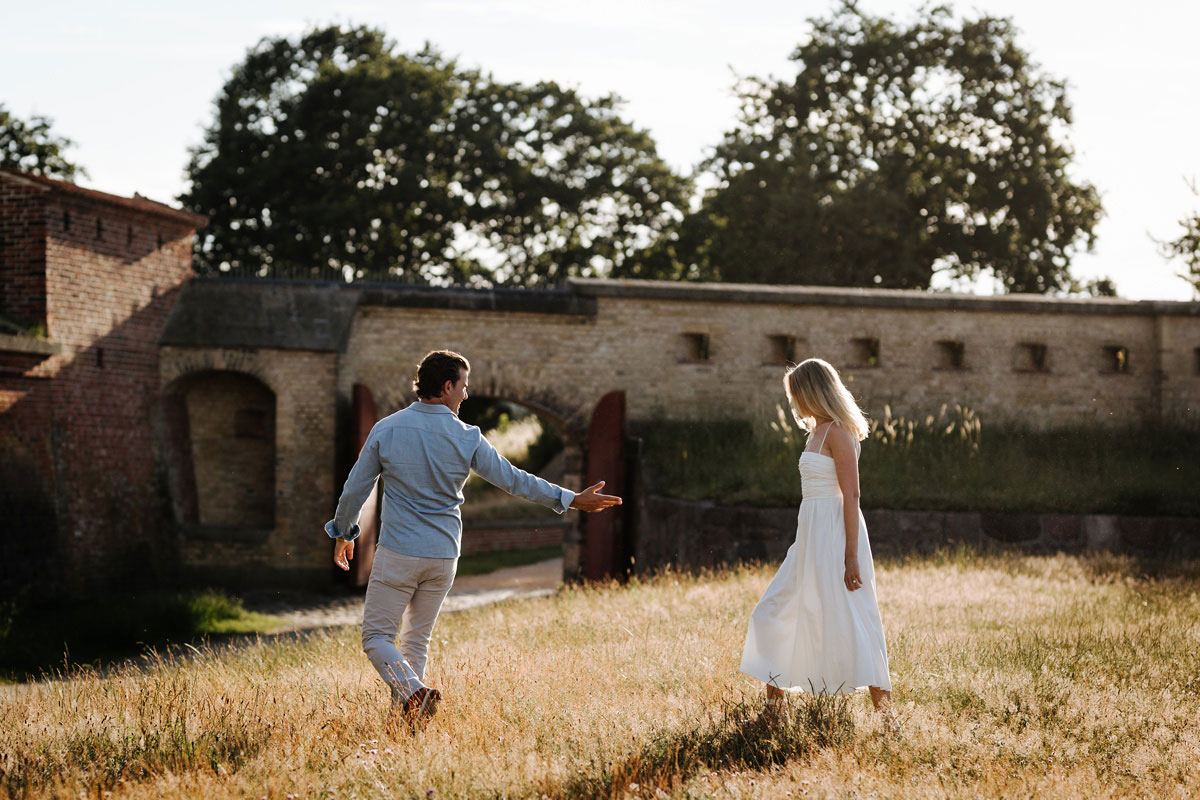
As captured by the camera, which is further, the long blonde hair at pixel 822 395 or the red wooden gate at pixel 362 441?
the red wooden gate at pixel 362 441

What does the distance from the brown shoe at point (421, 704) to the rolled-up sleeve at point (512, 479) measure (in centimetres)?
103

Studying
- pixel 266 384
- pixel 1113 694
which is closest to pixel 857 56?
pixel 266 384

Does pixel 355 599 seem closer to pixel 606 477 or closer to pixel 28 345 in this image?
pixel 606 477

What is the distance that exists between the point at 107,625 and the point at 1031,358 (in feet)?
45.8

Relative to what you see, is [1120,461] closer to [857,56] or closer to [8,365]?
[8,365]

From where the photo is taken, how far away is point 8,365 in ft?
47.2

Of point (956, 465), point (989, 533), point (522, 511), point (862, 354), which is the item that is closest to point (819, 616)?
point (989, 533)

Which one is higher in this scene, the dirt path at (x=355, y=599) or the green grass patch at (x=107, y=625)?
the green grass patch at (x=107, y=625)

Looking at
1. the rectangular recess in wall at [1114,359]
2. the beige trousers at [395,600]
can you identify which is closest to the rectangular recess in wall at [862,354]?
the rectangular recess in wall at [1114,359]

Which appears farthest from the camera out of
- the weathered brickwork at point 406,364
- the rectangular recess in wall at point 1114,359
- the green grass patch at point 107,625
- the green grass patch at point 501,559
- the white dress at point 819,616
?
the green grass patch at point 501,559

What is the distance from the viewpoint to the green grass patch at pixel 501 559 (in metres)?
21.1

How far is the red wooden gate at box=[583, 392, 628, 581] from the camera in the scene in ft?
55.5

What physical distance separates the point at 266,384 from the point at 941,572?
10.5 metres

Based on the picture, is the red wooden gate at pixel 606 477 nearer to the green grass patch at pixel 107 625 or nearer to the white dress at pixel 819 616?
the green grass patch at pixel 107 625
